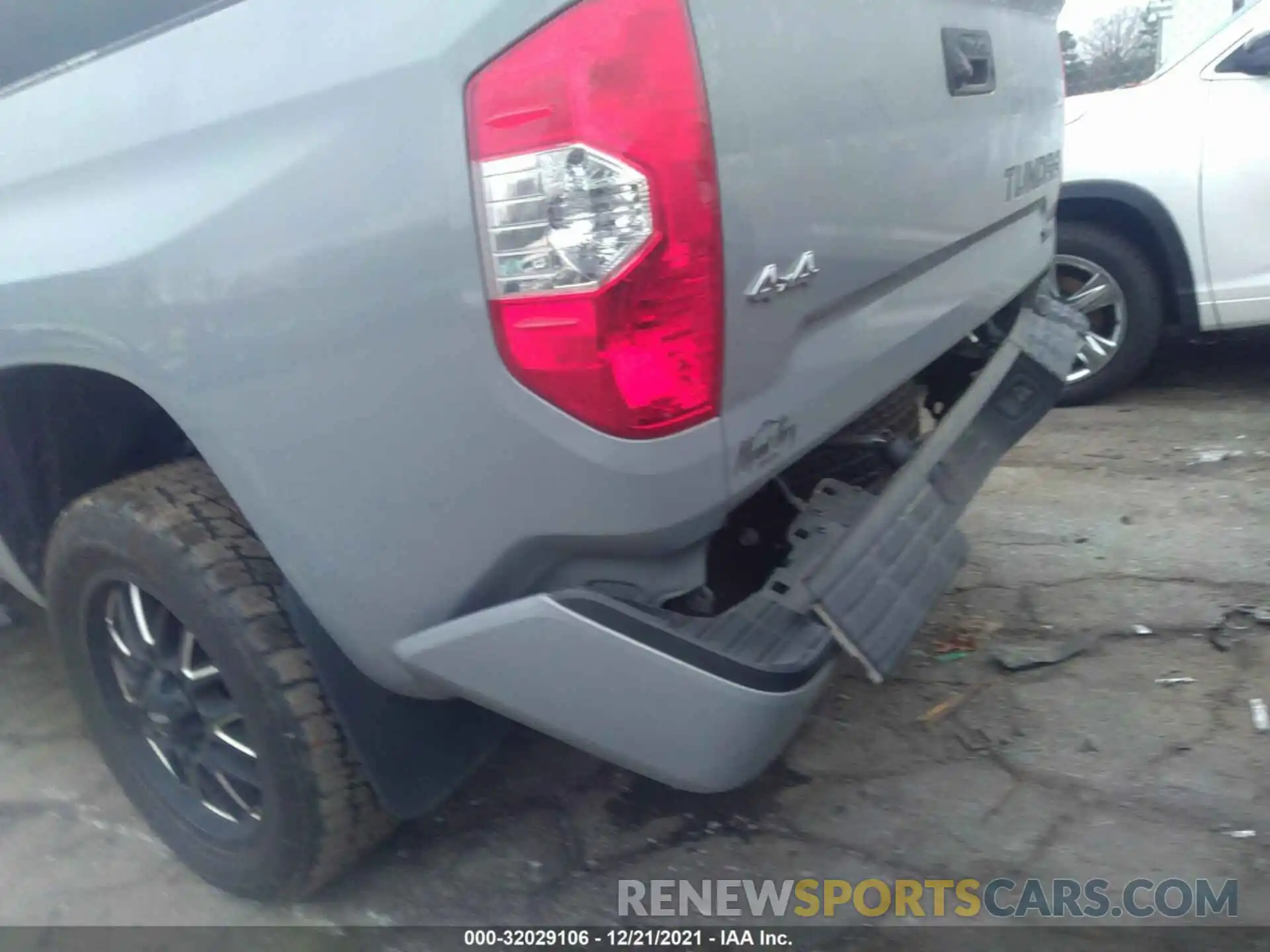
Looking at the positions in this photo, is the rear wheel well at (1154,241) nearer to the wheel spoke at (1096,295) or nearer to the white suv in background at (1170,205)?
the white suv in background at (1170,205)

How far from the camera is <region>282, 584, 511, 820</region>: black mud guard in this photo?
2.04 metres

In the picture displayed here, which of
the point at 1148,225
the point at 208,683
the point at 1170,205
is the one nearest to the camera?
the point at 208,683

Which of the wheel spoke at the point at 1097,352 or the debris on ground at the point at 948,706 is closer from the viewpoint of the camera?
the debris on ground at the point at 948,706

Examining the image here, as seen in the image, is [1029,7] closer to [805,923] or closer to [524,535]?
[524,535]

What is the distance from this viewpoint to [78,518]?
2252 millimetres

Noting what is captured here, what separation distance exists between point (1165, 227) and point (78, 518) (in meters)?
4.25

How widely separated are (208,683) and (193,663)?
0.05 m

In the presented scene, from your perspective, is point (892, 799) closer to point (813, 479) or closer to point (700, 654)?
point (813, 479)

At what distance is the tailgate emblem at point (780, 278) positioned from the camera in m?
1.70

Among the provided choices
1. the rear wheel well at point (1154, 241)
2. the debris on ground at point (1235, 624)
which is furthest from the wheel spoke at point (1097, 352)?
the debris on ground at point (1235, 624)

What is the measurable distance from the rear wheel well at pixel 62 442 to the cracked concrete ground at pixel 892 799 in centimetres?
77

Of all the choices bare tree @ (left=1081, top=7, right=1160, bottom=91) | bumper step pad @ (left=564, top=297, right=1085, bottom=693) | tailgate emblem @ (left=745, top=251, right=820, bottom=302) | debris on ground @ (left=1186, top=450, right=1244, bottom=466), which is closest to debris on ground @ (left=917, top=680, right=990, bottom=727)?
bumper step pad @ (left=564, top=297, right=1085, bottom=693)

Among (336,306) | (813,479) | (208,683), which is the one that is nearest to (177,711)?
(208,683)

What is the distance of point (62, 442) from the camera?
241 cm
